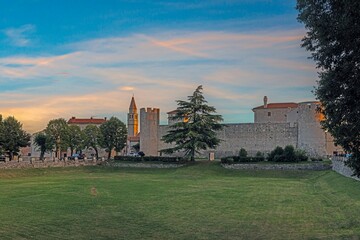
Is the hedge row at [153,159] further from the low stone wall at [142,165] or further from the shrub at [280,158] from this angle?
the shrub at [280,158]

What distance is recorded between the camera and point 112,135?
3182 inches

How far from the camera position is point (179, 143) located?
→ 201 feet

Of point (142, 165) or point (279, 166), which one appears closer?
point (279, 166)

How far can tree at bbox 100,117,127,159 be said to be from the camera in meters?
80.7

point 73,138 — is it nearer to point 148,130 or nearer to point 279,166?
point 148,130

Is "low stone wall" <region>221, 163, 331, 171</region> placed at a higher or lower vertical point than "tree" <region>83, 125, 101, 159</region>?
lower

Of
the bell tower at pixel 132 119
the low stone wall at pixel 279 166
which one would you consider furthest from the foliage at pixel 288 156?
the bell tower at pixel 132 119

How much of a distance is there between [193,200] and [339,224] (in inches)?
360

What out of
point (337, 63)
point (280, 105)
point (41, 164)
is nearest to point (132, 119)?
point (280, 105)

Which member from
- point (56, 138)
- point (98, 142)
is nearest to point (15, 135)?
point (56, 138)

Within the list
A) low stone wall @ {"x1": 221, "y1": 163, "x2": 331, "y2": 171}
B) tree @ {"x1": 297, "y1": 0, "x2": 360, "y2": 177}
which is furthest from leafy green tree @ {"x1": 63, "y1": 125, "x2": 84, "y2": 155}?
tree @ {"x1": 297, "y1": 0, "x2": 360, "y2": 177}

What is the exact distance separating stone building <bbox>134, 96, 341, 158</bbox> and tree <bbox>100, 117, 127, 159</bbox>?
3.99 meters

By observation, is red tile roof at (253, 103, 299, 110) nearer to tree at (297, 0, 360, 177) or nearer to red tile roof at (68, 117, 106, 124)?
red tile roof at (68, 117, 106, 124)

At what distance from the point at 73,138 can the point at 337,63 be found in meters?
72.9
